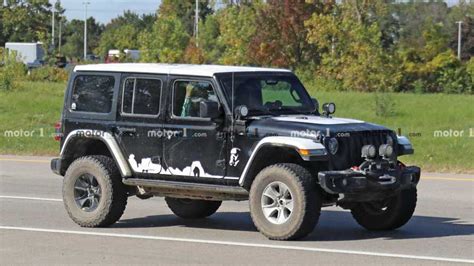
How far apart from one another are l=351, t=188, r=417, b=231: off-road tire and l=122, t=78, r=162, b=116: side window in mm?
2561

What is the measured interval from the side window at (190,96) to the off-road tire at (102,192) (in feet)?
3.49

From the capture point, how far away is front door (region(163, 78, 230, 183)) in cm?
1119

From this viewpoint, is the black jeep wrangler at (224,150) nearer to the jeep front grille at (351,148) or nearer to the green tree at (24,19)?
the jeep front grille at (351,148)

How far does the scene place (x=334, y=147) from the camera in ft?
34.9

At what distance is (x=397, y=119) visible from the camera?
90.3 ft

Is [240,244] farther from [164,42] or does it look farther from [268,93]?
[164,42]

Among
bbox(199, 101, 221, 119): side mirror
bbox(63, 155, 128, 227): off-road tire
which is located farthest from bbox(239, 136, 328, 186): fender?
bbox(63, 155, 128, 227): off-road tire

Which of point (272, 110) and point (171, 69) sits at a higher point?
point (171, 69)

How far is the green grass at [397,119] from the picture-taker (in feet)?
68.8

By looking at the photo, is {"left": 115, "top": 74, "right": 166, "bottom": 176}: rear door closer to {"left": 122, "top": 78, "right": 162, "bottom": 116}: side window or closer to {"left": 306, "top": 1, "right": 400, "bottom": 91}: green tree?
{"left": 122, "top": 78, "right": 162, "bottom": 116}: side window

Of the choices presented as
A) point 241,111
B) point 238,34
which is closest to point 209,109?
point 241,111

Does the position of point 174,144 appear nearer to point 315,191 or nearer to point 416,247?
point 315,191

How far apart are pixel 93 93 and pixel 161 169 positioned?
1.37 meters

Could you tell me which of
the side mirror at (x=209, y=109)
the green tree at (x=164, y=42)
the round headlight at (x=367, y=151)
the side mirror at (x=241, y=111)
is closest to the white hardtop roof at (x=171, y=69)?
the side mirror at (x=209, y=109)
